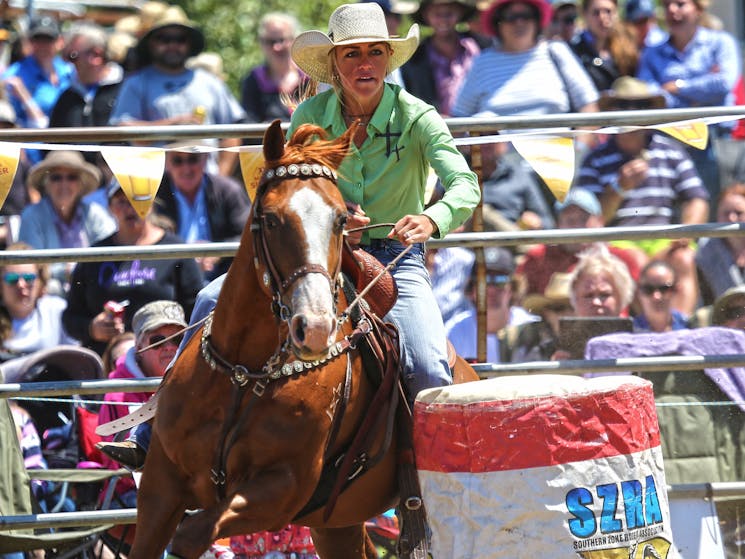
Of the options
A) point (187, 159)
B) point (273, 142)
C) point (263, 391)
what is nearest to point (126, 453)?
point (263, 391)

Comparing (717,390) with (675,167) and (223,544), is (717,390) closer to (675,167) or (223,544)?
(223,544)

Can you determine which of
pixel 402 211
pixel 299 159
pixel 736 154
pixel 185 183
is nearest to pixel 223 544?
pixel 402 211

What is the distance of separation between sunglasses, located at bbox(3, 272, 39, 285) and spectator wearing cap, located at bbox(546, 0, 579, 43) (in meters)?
5.42

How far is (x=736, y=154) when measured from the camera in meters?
11.5

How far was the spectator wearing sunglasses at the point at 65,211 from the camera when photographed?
9.85 meters

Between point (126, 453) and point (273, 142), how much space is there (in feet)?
5.13

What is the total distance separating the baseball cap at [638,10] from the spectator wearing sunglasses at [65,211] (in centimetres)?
526

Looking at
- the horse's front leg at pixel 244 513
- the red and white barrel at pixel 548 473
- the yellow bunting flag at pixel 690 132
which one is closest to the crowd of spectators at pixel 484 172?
the yellow bunting flag at pixel 690 132

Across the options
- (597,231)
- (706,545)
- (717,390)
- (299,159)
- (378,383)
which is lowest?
(706,545)

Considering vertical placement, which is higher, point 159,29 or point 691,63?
point 159,29

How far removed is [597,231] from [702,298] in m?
3.87

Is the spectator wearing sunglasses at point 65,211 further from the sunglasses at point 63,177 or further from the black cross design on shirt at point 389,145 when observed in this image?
the black cross design on shirt at point 389,145

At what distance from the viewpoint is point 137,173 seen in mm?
6508

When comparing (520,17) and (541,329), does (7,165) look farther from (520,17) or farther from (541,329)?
(520,17)
